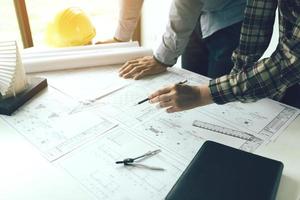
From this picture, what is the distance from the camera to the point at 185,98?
2.92ft

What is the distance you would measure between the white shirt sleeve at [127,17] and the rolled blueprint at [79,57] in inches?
5.9

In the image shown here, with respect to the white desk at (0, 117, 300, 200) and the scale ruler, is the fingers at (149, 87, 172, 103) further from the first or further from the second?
the white desk at (0, 117, 300, 200)

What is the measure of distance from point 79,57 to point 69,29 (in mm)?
150

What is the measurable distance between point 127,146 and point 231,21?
63cm

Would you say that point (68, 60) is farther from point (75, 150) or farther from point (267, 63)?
Answer: point (267, 63)

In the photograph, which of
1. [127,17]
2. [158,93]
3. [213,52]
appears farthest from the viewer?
[127,17]

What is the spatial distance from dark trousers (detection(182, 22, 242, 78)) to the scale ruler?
409 millimetres

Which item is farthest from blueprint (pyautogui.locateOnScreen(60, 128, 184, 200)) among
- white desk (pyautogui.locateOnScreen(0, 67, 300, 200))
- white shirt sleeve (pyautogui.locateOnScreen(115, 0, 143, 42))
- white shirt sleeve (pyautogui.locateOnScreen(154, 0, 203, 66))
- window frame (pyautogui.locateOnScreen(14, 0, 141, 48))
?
window frame (pyautogui.locateOnScreen(14, 0, 141, 48))

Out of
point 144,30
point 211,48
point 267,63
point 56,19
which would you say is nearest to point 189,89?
point 267,63

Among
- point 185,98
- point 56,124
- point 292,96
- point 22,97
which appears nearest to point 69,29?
point 22,97

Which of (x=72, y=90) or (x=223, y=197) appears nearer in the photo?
(x=223, y=197)

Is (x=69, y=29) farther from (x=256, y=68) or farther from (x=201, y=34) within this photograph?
(x=256, y=68)

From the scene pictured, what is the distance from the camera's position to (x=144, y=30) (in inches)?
105

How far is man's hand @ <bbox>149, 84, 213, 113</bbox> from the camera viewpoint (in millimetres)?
885
